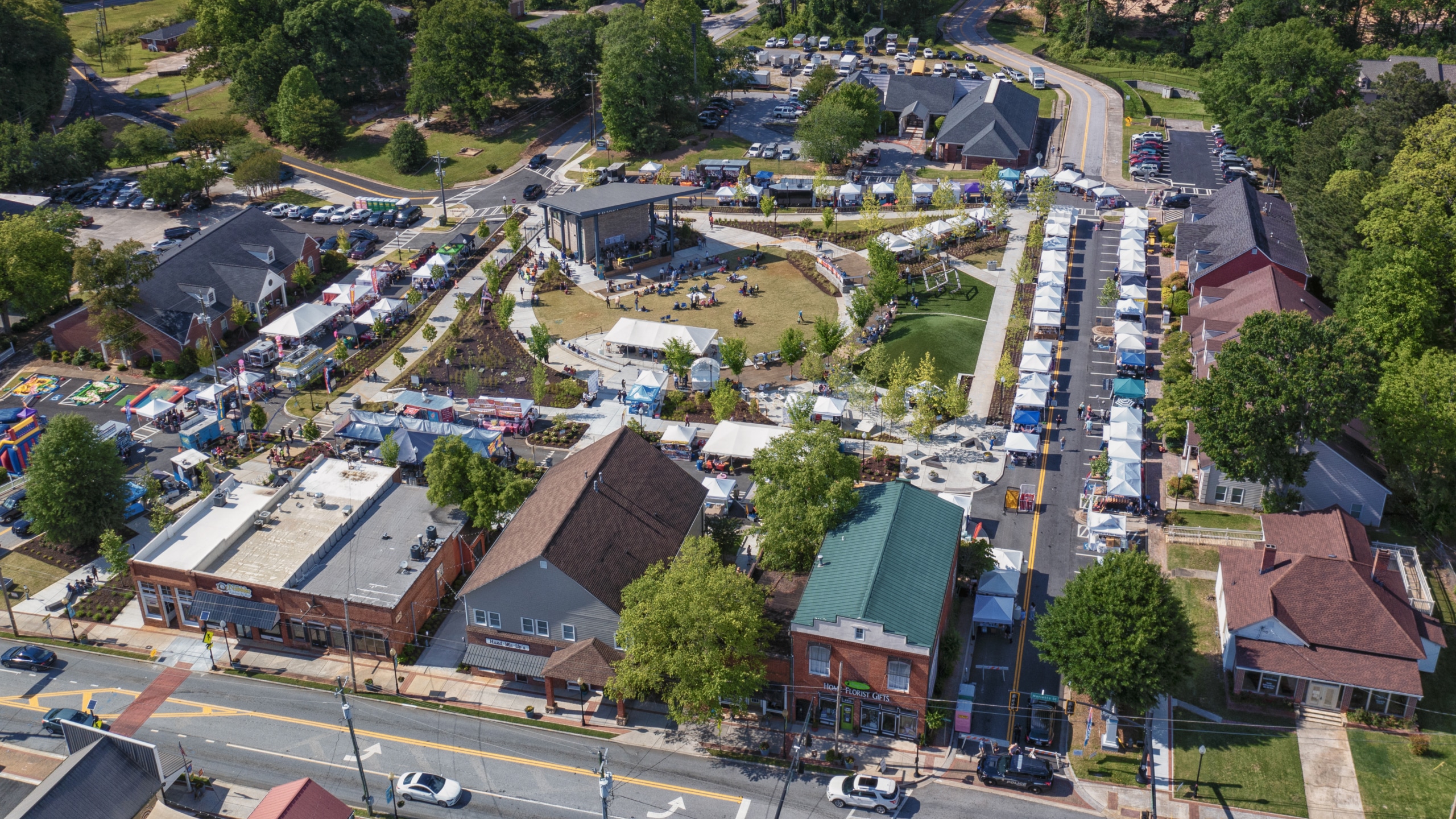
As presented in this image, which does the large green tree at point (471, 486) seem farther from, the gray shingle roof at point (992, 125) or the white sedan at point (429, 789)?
the gray shingle roof at point (992, 125)

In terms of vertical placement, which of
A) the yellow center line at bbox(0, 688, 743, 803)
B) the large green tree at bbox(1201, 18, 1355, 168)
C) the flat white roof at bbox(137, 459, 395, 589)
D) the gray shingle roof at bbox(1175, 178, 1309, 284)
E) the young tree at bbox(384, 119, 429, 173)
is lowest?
the yellow center line at bbox(0, 688, 743, 803)

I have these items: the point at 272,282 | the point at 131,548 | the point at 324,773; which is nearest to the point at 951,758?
the point at 324,773

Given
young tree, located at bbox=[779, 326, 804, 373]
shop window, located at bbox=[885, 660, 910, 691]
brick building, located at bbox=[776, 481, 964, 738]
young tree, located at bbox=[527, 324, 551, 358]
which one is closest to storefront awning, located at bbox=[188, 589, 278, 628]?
brick building, located at bbox=[776, 481, 964, 738]

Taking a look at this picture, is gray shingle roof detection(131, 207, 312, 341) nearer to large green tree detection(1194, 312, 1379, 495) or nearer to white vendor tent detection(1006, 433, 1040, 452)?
white vendor tent detection(1006, 433, 1040, 452)

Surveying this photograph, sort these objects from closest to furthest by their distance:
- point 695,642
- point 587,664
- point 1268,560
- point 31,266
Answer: point 695,642 < point 587,664 < point 1268,560 < point 31,266

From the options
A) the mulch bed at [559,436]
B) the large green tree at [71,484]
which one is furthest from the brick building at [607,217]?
the large green tree at [71,484]

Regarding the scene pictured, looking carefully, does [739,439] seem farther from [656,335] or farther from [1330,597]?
[1330,597]

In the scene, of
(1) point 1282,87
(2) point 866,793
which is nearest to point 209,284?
(2) point 866,793

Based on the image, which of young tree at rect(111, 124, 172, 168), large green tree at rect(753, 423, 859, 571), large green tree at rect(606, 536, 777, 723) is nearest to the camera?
large green tree at rect(606, 536, 777, 723)
